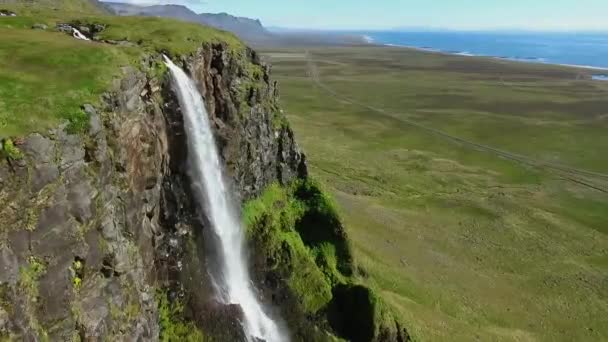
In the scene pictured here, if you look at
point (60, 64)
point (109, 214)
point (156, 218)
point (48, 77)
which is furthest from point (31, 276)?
point (60, 64)

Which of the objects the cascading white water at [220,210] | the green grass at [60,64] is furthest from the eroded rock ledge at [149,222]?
the cascading white water at [220,210]

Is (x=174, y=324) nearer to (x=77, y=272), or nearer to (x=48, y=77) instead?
(x=77, y=272)

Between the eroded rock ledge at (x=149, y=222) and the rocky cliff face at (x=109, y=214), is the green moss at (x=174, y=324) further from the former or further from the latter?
the rocky cliff face at (x=109, y=214)

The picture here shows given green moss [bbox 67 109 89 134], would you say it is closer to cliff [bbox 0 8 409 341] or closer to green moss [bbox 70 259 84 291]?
cliff [bbox 0 8 409 341]

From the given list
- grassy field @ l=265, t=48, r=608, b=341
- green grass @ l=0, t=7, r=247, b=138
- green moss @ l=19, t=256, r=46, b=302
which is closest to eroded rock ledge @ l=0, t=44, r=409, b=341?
green moss @ l=19, t=256, r=46, b=302

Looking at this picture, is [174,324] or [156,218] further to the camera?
[174,324]

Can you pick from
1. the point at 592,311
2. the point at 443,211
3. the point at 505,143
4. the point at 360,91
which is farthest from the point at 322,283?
the point at 360,91
